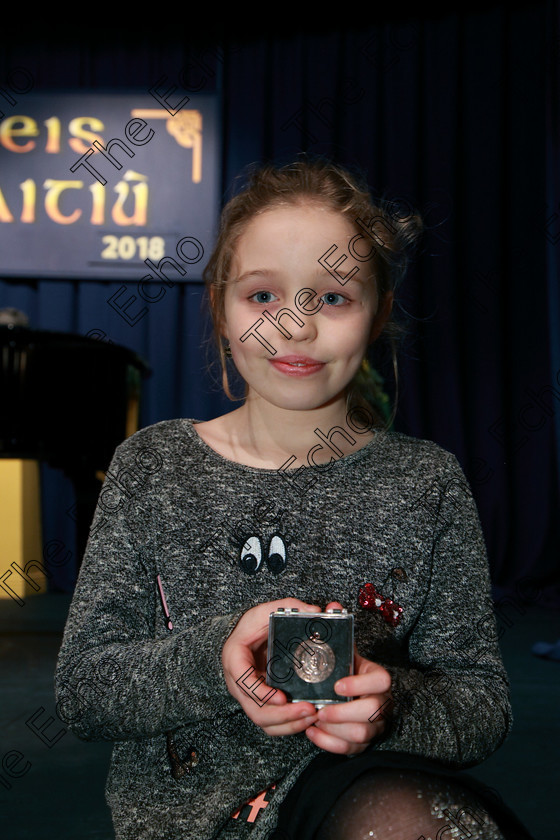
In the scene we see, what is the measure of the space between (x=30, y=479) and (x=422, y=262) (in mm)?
2142

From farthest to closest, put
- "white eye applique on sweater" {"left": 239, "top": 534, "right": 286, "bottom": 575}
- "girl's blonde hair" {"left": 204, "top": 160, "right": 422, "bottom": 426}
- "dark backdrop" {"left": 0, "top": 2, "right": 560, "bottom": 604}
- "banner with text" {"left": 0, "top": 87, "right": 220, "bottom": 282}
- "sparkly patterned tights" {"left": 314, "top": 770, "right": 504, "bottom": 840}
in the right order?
"banner with text" {"left": 0, "top": 87, "right": 220, "bottom": 282}, "dark backdrop" {"left": 0, "top": 2, "right": 560, "bottom": 604}, "girl's blonde hair" {"left": 204, "top": 160, "right": 422, "bottom": 426}, "white eye applique on sweater" {"left": 239, "top": 534, "right": 286, "bottom": 575}, "sparkly patterned tights" {"left": 314, "top": 770, "right": 504, "bottom": 840}

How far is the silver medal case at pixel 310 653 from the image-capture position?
0.56 meters

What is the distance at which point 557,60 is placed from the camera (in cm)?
316

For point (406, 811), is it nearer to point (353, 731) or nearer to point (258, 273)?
point (353, 731)

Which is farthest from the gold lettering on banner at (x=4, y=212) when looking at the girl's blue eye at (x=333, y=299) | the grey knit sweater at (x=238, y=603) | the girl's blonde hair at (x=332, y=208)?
the girl's blue eye at (x=333, y=299)

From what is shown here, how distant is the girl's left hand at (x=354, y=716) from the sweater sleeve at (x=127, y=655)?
9 centimetres

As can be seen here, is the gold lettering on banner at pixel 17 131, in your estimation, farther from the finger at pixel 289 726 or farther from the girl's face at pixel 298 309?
the finger at pixel 289 726

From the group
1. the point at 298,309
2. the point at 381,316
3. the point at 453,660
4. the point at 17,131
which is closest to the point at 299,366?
the point at 298,309

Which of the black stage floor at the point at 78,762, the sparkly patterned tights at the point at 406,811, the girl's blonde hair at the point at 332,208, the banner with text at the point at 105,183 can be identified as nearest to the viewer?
the sparkly patterned tights at the point at 406,811

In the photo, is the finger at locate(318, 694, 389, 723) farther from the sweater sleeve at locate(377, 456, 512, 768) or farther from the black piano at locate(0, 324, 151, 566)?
the black piano at locate(0, 324, 151, 566)

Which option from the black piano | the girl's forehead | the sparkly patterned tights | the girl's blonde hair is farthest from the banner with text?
the sparkly patterned tights

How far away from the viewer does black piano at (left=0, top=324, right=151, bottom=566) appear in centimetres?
247

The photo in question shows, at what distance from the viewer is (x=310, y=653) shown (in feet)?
1.85

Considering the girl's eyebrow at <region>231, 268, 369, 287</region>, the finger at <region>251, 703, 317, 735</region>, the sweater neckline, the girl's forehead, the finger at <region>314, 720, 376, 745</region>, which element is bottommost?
the finger at <region>314, 720, 376, 745</region>
